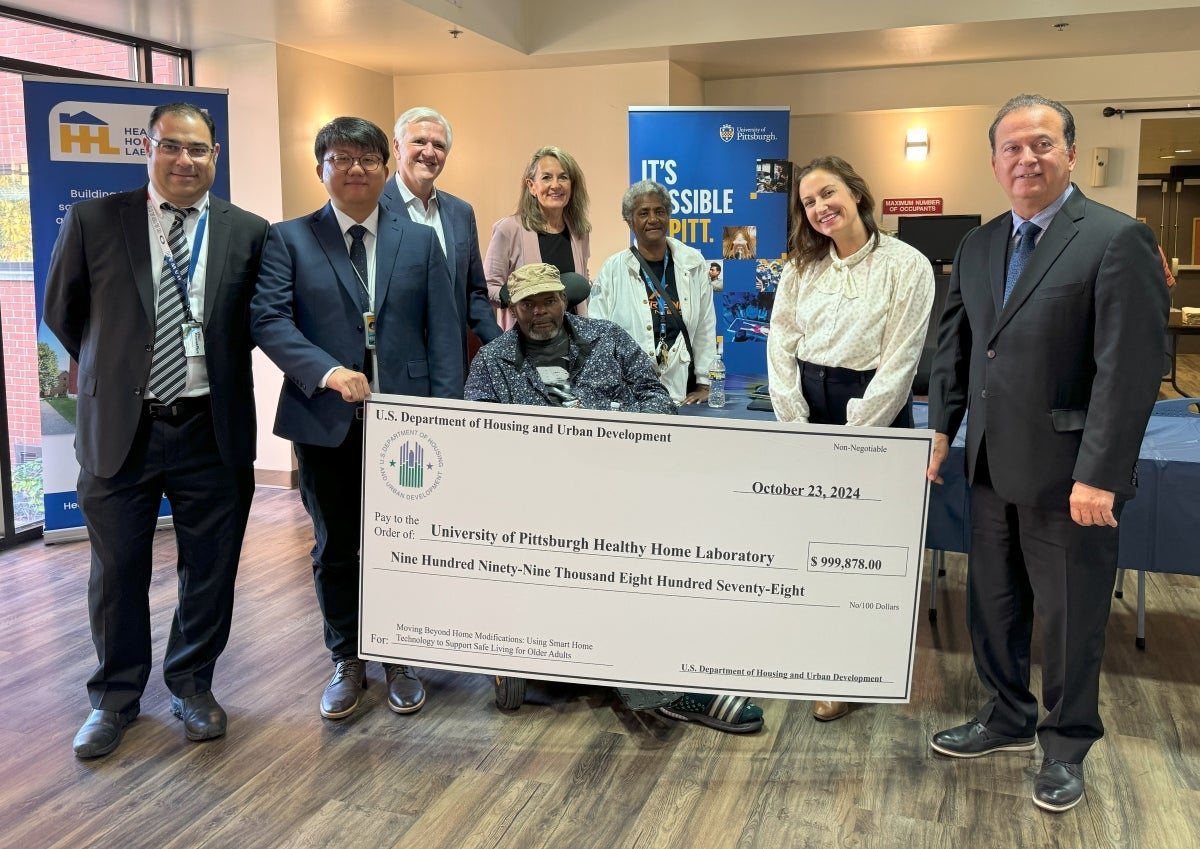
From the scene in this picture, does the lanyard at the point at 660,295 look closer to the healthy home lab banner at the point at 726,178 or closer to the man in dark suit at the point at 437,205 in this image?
the man in dark suit at the point at 437,205

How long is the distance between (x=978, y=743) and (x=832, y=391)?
107cm

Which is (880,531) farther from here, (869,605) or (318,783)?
(318,783)

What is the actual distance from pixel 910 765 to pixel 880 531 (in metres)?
0.70

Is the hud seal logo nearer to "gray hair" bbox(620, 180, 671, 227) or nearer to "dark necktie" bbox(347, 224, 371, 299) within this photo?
"dark necktie" bbox(347, 224, 371, 299)

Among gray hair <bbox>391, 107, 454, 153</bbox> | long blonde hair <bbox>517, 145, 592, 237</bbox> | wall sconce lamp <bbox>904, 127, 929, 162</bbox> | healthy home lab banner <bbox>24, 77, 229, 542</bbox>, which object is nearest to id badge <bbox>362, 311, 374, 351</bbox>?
gray hair <bbox>391, 107, 454, 153</bbox>

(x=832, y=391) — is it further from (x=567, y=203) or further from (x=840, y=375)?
(x=567, y=203)

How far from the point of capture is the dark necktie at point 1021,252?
2.46 m

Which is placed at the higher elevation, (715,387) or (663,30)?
(663,30)

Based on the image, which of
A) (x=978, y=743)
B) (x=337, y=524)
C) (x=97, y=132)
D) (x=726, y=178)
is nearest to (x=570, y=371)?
(x=337, y=524)

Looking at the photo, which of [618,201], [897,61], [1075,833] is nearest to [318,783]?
[1075,833]

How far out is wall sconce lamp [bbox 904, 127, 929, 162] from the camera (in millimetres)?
8453

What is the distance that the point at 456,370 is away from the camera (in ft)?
10.0

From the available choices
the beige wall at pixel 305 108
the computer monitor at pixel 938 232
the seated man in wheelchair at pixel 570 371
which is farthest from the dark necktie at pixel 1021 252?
the computer monitor at pixel 938 232

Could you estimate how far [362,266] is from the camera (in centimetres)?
293
